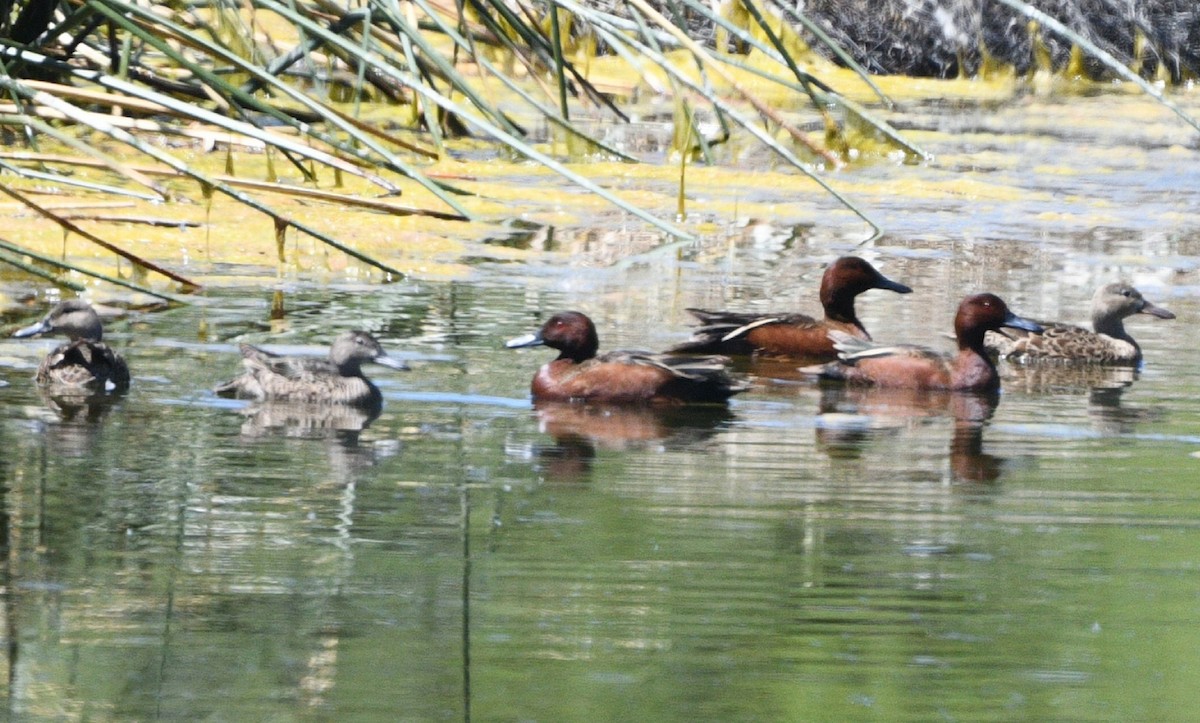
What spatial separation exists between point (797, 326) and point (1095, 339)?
3.69 ft

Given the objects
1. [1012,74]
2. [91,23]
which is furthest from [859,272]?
[1012,74]

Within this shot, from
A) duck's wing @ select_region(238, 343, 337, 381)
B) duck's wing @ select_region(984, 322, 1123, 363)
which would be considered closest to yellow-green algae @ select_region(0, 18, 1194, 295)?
duck's wing @ select_region(238, 343, 337, 381)

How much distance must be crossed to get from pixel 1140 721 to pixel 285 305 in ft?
17.8

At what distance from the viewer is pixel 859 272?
29.7 feet

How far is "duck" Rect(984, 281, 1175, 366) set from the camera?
8.45m

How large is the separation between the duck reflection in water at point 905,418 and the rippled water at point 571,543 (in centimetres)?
2

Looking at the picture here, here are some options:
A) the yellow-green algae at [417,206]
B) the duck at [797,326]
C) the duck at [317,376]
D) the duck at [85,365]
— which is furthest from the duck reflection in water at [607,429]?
the duck at [85,365]

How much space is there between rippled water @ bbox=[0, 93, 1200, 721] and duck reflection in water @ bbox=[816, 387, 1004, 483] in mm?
23

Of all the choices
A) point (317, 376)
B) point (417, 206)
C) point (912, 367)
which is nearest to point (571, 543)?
point (317, 376)

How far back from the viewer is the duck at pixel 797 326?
8172mm

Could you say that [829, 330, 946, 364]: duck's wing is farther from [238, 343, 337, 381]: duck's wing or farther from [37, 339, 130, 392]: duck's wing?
[37, 339, 130, 392]: duck's wing

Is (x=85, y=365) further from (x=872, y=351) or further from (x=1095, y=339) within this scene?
(x=1095, y=339)

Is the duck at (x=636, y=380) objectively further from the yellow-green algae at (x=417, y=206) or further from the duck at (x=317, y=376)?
the yellow-green algae at (x=417, y=206)

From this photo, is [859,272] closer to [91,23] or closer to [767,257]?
[767,257]
